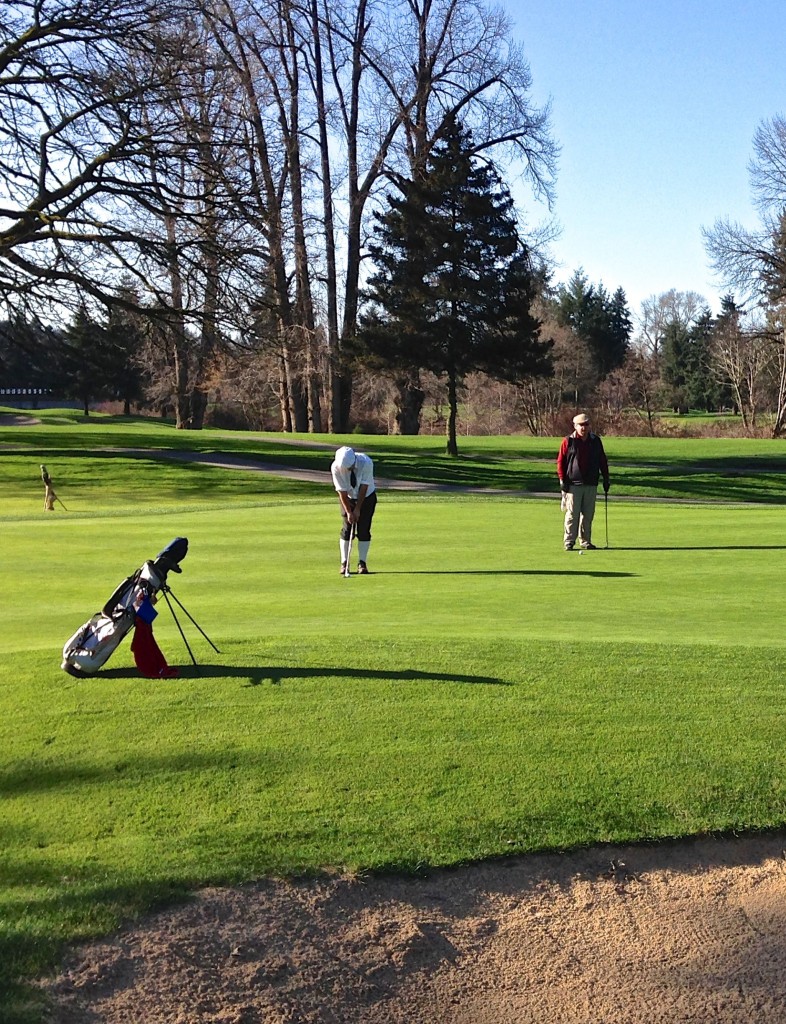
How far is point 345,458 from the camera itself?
1255cm

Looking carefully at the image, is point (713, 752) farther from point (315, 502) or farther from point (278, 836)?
point (315, 502)

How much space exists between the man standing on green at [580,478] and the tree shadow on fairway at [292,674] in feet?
28.6

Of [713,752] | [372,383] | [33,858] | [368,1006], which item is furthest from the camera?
[372,383]

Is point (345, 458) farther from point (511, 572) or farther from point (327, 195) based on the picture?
point (327, 195)

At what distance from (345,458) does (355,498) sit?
23.9 inches

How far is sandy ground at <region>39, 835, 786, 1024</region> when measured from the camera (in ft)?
12.4

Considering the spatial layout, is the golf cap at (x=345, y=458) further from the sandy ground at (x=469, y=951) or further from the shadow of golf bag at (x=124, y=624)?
the sandy ground at (x=469, y=951)

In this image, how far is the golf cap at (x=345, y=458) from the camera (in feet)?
41.0

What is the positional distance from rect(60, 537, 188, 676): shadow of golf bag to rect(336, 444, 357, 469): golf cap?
5140 mm

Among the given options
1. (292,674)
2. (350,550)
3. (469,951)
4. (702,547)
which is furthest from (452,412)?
(469,951)

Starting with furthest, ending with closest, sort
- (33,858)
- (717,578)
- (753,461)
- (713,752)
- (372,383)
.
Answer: (372,383), (753,461), (717,578), (713,752), (33,858)

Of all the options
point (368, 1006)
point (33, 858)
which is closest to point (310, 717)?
point (33, 858)

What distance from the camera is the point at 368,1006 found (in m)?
3.81

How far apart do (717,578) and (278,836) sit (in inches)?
353
